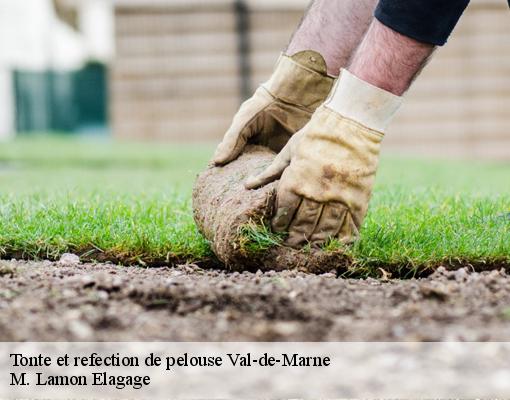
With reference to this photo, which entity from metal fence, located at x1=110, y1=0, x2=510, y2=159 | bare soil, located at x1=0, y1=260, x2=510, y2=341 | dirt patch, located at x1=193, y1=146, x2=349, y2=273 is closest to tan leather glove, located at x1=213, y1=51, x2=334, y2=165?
dirt patch, located at x1=193, y1=146, x2=349, y2=273

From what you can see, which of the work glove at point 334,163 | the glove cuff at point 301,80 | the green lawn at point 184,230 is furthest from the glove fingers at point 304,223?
the glove cuff at point 301,80

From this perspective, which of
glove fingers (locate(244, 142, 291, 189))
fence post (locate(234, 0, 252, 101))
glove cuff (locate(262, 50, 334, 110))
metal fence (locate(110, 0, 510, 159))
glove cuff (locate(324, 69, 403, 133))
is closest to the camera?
glove cuff (locate(324, 69, 403, 133))

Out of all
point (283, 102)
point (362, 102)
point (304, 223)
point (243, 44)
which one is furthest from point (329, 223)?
point (243, 44)

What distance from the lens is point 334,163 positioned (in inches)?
102

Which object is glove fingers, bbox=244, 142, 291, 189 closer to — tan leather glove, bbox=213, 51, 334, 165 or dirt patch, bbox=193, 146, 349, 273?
dirt patch, bbox=193, 146, 349, 273

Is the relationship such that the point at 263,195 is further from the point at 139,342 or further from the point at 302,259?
the point at 139,342

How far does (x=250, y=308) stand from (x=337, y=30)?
1385mm

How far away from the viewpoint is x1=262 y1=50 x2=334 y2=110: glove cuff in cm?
310

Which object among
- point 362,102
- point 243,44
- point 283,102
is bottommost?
point 243,44

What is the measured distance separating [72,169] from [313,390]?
7.70 m

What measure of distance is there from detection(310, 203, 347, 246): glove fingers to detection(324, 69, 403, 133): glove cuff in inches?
10.8

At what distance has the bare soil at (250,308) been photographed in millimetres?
1864

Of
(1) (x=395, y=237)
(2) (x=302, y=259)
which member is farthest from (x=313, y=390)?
(1) (x=395, y=237)

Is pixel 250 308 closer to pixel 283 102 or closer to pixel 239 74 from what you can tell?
pixel 283 102
